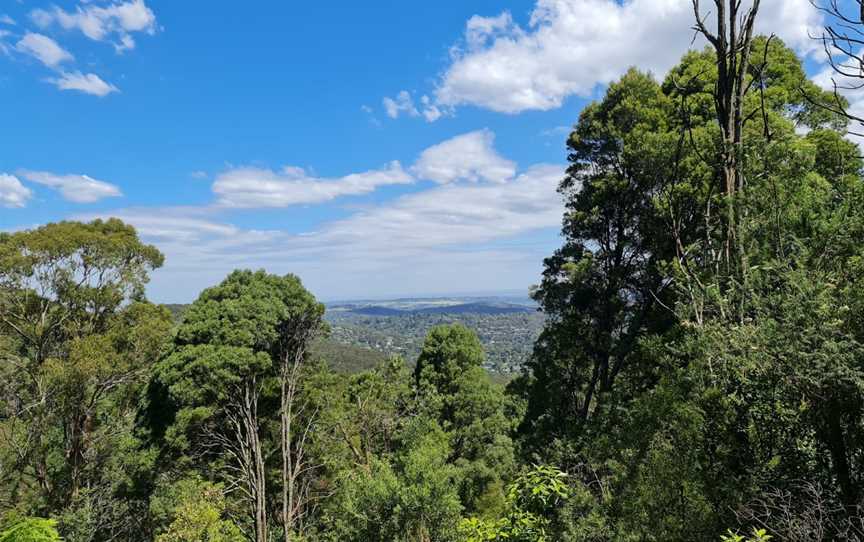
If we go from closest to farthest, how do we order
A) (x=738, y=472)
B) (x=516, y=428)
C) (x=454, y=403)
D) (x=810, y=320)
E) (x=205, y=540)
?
(x=810, y=320) → (x=738, y=472) → (x=205, y=540) → (x=454, y=403) → (x=516, y=428)

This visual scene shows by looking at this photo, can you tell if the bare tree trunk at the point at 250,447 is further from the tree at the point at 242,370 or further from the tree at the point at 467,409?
the tree at the point at 467,409

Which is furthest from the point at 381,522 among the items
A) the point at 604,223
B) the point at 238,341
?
the point at 604,223

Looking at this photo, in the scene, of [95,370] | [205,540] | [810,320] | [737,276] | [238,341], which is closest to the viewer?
[810,320]

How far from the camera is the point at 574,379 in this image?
13672 mm

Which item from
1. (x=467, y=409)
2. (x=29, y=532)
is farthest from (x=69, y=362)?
(x=467, y=409)

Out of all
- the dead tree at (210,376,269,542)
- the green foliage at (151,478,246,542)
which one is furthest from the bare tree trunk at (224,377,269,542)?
the green foliage at (151,478,246,542)

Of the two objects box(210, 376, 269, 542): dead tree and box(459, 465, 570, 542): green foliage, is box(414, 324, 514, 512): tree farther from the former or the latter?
box(459, 465, 570, 542): green foliage

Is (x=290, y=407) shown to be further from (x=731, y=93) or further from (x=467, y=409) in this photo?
(x=731, y=93)

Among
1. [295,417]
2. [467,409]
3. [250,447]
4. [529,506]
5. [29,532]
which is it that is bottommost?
[467,409]

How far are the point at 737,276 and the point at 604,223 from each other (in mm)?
7184

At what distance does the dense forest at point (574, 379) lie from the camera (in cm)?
424

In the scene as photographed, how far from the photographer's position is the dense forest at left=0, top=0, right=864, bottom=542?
424 centimetres

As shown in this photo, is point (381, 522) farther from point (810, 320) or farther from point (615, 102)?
point (615, 102)

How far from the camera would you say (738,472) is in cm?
457
